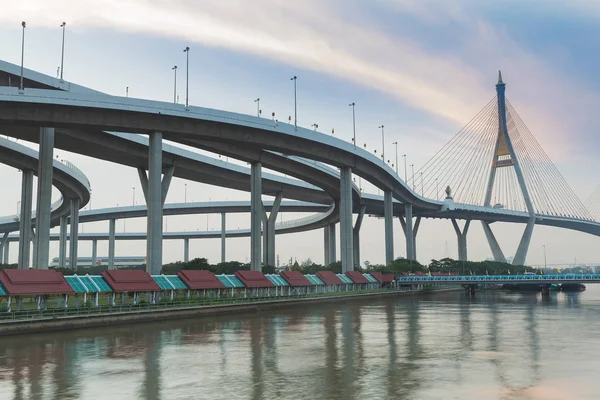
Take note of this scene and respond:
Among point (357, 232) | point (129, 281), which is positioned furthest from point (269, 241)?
point (129, 281)

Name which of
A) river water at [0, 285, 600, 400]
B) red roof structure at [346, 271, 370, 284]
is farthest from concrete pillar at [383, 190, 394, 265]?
river water at [0, 285, 600, 400]

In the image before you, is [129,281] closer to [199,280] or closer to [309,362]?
[199,280]

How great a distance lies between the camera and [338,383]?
1895cm

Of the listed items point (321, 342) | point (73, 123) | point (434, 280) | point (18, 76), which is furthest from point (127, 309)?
point (434, 280)

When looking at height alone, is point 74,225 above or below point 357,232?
below

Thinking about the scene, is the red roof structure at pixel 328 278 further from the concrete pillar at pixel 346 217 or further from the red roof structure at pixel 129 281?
the red roof structure at pixel 129 281

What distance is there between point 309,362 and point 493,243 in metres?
155

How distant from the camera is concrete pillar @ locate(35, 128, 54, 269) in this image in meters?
64.9

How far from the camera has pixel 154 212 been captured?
65312mm

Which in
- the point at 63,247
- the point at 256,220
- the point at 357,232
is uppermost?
the point at 357,232

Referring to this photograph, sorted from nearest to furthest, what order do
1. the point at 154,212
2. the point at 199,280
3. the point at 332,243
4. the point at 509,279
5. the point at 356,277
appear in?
the point at 199,280 < the point at 154,212 < the point at 356,277 < the point at 509,279 < the point at 332,243

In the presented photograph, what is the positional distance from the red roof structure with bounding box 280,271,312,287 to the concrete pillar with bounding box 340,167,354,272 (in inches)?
682

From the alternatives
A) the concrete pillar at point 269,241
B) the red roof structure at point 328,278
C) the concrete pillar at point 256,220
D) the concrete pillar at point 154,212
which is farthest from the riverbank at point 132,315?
the concrete pillar at point 269,241

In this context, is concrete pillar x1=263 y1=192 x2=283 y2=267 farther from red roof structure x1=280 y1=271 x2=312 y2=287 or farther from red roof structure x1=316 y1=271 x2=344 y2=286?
red roof structure x1=280 y1=271 x2=312 y2=287
